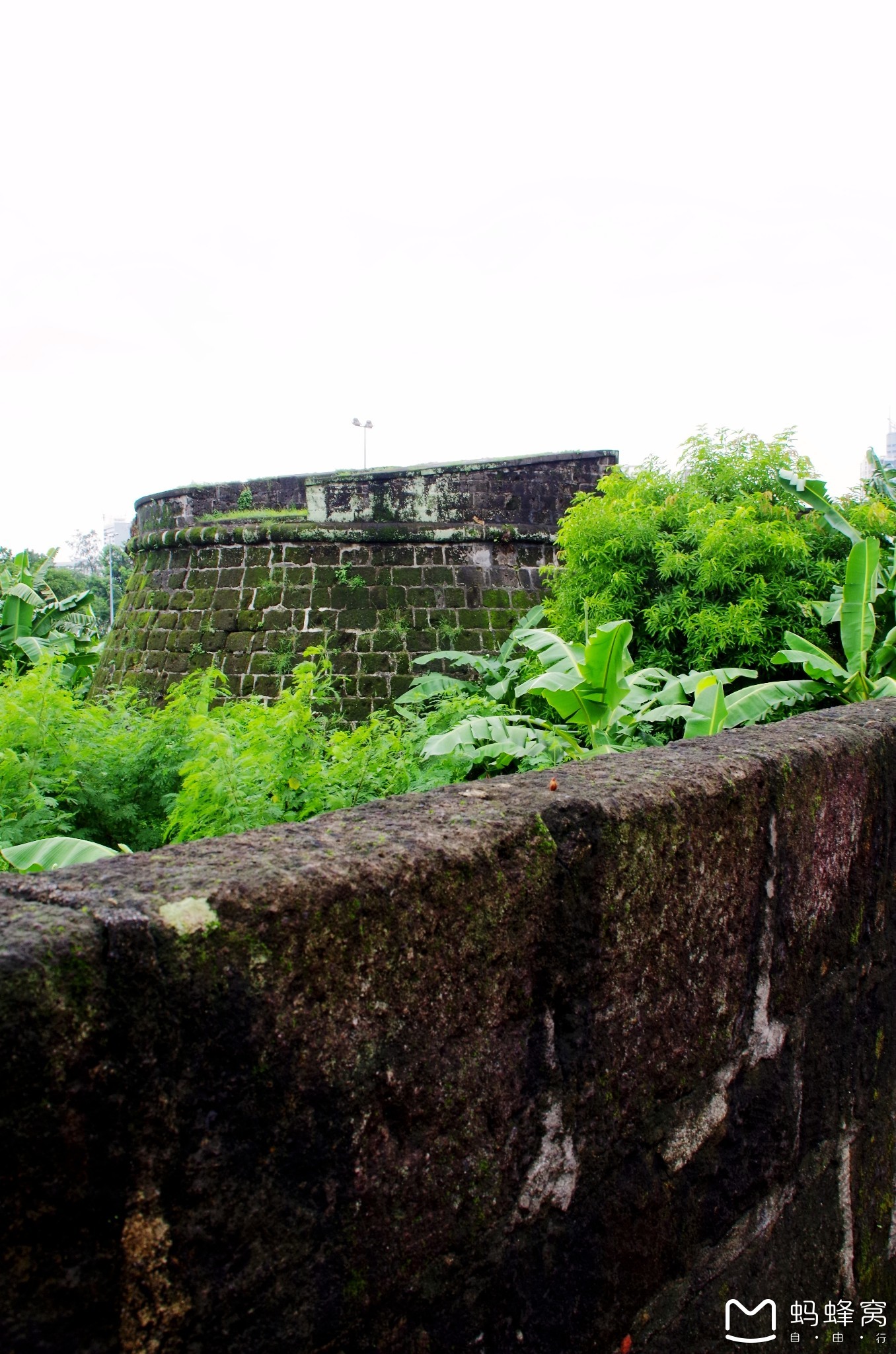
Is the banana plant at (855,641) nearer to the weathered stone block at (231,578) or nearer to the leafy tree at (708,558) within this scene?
the leafy tree at (708,558)

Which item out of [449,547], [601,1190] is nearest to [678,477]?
[449,547]

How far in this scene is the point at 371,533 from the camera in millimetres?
10242

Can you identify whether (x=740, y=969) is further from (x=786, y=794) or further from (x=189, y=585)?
(x=189, y=585)

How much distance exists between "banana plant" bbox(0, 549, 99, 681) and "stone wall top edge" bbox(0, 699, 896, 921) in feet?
38.7

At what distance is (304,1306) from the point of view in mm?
970

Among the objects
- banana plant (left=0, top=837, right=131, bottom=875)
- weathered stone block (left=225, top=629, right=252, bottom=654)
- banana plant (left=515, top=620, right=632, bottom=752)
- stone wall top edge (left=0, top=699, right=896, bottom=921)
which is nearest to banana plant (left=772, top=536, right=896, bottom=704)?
banana plant (left=515, top=620, right=632, bottom=752)

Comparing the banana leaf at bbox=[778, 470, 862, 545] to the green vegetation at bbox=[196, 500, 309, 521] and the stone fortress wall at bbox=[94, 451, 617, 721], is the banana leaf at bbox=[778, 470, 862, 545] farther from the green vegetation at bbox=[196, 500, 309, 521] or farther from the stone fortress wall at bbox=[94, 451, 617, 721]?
the green vegetation at bbox=[196, 500, 309, 521]

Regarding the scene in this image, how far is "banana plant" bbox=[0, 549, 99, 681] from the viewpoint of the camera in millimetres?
13688

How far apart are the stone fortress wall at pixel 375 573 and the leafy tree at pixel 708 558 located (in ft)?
6.69

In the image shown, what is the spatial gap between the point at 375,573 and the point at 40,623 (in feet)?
25.5

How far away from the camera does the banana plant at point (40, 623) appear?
1369cm

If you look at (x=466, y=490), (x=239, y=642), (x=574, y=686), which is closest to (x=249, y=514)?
(x=239, y=642)

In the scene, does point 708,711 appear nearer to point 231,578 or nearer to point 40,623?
point 231,578

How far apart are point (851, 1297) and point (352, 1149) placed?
139cm
